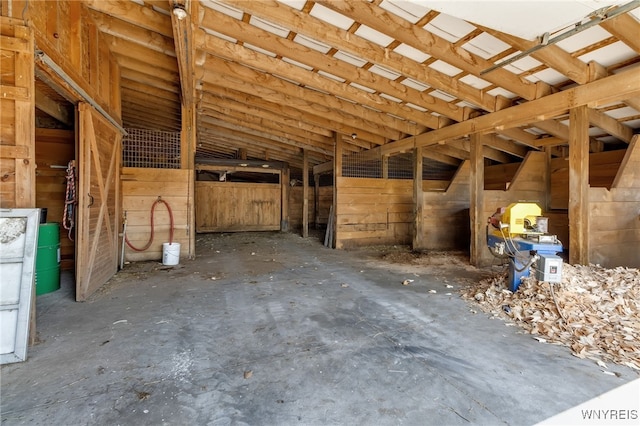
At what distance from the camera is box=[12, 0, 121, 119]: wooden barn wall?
2.42 meters

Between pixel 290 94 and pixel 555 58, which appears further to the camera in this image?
pixel 290 94

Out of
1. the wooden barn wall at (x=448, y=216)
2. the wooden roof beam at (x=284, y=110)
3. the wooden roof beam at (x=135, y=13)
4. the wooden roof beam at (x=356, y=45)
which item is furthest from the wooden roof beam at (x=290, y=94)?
the wooden barn wall at (x=448, y=216)

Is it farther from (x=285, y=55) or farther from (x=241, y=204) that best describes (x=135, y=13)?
(x=241, y=204)

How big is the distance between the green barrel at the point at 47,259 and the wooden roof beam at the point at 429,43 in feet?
12.6

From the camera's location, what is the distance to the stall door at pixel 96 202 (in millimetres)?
3230

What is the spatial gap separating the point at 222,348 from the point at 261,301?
1.04 meters

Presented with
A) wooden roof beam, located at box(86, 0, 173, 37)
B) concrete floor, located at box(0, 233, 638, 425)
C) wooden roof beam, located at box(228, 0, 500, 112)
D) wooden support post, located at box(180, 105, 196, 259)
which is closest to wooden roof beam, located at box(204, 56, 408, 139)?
wooden roof beam, located at box(86, 0, 173, 37)

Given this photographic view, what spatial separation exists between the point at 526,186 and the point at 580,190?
2678mm

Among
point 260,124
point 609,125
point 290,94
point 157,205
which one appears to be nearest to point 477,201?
point 609,125

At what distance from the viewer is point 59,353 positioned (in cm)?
213

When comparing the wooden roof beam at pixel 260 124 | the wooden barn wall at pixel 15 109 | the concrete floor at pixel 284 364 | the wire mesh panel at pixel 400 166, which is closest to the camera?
the concrete floor at pixel 284 364

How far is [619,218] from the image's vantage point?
419 cm

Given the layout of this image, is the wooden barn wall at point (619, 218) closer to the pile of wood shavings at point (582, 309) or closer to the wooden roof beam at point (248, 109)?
the pile of wood shavings at point (582, 309)

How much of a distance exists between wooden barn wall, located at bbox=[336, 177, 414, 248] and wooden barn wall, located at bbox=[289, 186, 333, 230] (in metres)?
3.41
